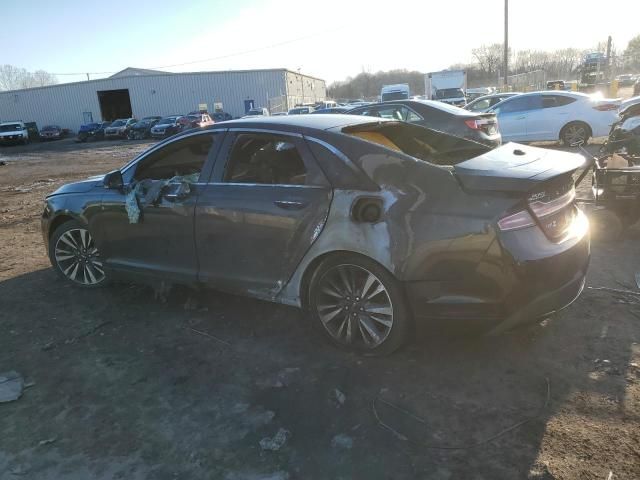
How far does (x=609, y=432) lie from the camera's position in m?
2.65

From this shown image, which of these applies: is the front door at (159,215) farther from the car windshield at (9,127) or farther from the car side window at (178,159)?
the car windshield at (9,127)

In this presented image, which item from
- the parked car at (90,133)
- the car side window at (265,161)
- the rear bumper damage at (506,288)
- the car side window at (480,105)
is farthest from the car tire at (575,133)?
the parked car at (90,133)

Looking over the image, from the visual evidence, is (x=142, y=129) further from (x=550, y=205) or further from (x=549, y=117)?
(x=550, y=205)

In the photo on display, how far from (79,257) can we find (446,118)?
6491mm

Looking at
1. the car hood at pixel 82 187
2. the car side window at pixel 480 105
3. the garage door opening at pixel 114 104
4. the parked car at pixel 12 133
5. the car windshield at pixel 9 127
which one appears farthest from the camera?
the garage door opening at pixel 114 104

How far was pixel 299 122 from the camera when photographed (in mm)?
3908

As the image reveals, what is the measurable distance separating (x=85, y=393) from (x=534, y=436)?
2.69 meters

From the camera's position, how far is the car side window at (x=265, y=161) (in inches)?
149

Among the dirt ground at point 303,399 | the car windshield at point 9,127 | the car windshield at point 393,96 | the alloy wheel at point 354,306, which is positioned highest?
the car windshield at point 9,127

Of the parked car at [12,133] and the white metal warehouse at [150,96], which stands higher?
the white metal warehouse at [150,96]

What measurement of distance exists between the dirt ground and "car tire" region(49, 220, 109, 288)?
0.64m

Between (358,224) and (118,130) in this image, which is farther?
(118,130)

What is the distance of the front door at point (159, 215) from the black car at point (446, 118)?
5.02 m

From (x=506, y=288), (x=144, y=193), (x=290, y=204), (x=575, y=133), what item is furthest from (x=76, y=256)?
(x=575, y=133)
